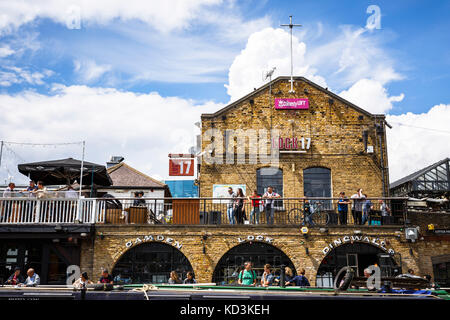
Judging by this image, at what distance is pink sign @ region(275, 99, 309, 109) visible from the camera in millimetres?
21766

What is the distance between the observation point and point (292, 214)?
1914 cm

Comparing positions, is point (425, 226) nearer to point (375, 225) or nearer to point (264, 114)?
point (375, 225)

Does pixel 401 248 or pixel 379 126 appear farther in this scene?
pixel 379 126

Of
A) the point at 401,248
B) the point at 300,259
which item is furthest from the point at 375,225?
the point at 300,259

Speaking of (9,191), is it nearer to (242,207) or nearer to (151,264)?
(151,264)

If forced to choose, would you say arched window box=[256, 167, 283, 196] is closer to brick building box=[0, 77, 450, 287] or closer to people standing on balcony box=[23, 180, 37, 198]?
brick building box=[0, 77, 450, 287]

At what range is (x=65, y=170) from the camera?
1767cm

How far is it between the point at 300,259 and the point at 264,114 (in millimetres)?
7251

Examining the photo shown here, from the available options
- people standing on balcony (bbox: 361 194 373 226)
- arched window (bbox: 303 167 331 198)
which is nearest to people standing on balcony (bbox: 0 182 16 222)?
arched window (bbox: 303 167 331 198)

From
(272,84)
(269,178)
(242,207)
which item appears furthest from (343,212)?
(272,84)

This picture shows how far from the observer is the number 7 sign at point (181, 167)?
20.7 metres
